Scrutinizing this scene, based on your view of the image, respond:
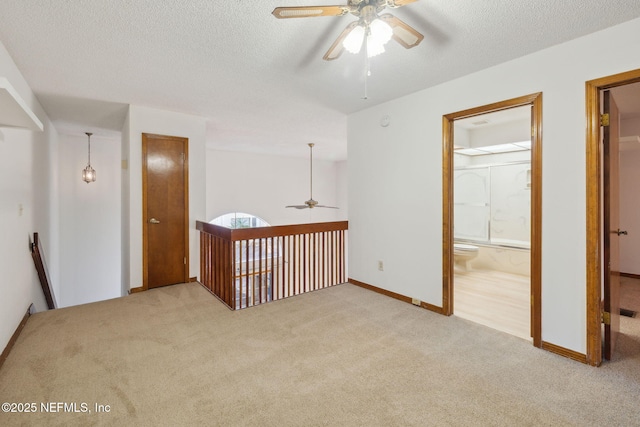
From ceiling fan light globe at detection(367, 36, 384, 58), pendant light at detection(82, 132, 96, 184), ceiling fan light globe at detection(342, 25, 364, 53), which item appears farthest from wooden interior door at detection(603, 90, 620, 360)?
pendant light at detection(82, 132, 96, 184)

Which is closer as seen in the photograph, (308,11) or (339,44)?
(308,11)

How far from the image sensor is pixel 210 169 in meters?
6.66

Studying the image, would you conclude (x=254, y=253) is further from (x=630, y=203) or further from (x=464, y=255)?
(x=630, y=203)

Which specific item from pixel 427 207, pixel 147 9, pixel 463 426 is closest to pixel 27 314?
pixel 147 9

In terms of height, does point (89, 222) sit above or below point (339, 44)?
below

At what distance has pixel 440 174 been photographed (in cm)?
299

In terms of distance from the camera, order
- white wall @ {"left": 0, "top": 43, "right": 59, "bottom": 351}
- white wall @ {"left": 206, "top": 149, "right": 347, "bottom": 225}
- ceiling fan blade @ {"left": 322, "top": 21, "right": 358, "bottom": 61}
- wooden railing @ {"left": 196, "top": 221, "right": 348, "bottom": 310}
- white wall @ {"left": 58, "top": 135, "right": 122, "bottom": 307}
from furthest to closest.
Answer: white wall @ {"left": 206, "top": 149, "right": 347, "bottom": 225} → white wall @ {"left": 58, "top": 135, "right": 122, "bottom": 307} → wooden railing @ {"left": 196, "top": 221, "right": 348, "bottom": 310} → white wall @ {"left": 0, "top": 43, "right": 59, "bottom": 351} → ceiling fan blade @ {"left": 322, "top": 21, "right": 358, "bottom": 61}

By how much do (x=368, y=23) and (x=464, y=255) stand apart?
14.5 feet

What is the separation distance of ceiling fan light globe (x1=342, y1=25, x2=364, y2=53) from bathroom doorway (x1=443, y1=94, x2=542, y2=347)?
160 cm

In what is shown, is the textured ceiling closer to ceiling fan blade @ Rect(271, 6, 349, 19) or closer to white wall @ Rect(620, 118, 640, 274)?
ceiling fan blade @ Rect(271, 6, 349, 19)

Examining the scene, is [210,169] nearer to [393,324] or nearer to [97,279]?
[97,279]

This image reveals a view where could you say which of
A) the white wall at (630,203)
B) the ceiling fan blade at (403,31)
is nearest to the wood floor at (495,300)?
the white wall at (630,203)

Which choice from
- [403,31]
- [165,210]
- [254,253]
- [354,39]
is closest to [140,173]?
[165,210]

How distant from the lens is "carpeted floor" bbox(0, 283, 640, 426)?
5.25ft
